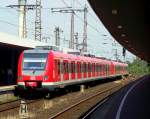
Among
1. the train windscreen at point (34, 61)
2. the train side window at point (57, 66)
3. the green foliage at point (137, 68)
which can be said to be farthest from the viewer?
the green foliage at point (137, 68)

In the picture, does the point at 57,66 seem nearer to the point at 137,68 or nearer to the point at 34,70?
the point at 34,70

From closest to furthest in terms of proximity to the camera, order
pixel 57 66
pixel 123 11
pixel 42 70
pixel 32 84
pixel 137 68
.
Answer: pixel 123 11, pixel 32 84, pixel 42 70, pixel 57 66, pixel 137 68

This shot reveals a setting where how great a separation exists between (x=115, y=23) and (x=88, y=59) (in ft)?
47.9

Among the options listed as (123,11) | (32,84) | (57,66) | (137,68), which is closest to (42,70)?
(32,84)

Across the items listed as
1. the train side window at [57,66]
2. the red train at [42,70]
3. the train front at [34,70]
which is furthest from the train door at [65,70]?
the train front at [34,70]

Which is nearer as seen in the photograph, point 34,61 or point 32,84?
point 32,84

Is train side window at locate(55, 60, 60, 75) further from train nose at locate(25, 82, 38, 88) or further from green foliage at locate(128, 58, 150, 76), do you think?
green foliage at locate(128, 58, 150, 76)

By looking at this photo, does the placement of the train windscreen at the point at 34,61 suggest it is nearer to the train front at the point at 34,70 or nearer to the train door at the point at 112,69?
the train front at the point at 34,70

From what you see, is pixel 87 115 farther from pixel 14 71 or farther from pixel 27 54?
pixel 14 71

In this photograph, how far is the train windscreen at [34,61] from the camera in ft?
90.5

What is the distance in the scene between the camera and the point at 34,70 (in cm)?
2742

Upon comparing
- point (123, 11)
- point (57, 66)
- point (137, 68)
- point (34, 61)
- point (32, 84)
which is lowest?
point (32, 84)

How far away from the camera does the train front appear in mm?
27125

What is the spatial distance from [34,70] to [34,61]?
2.05 ft
